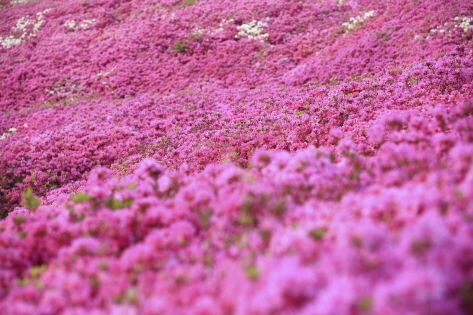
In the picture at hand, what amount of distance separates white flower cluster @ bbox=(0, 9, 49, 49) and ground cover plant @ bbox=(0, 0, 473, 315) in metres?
0.33

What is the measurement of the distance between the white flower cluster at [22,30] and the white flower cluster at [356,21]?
1167 inches

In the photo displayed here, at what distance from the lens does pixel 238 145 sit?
556 inches

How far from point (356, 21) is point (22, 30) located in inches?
1289

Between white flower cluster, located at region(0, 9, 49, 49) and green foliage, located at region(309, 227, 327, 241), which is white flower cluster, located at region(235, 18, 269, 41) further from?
green foliage, located at region(309, 227, 327, 241)

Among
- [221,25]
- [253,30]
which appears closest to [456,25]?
[253,30]

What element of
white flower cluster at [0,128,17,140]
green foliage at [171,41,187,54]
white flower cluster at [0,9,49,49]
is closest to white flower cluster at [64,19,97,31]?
white flower cluster at [0,9,49,49]

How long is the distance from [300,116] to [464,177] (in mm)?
11662

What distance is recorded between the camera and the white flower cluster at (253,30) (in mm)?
29078

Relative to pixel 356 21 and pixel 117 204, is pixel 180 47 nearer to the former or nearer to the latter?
pixel 356 21

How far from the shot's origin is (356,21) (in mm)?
27312

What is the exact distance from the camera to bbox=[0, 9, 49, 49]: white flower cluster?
34.9 meters

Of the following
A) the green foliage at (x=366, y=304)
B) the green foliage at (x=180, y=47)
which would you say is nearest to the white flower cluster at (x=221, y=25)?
the green foliage at (x=180, y=47)

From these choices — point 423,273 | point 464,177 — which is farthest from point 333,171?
point 423,273

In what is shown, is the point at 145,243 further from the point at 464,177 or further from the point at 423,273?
the point at 464,177
